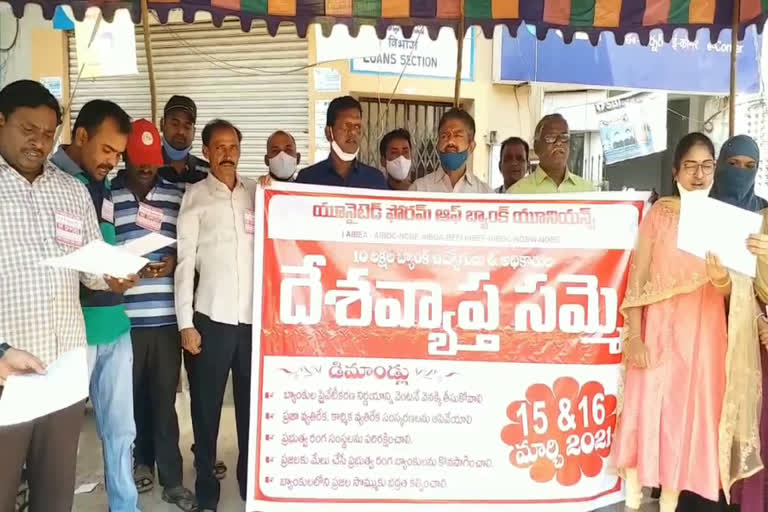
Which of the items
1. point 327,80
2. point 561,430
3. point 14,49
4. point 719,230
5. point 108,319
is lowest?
point 561,430

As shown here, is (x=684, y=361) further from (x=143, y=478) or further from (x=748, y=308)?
(x=143, y=478)

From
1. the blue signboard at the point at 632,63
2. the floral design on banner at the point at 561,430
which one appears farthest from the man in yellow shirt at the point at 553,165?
the blue signboard at the point at 632,63

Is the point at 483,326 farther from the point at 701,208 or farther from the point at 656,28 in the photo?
the point at 656,28

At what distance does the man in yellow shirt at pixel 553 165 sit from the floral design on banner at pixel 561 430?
3.26 ft

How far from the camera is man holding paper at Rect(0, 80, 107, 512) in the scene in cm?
203

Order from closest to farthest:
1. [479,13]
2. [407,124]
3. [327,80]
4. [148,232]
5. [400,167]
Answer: [148,232], [479,13], [400,167], [327,80], [407,124]

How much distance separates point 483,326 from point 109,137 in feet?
5.62

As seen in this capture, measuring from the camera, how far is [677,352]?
255 centimetres

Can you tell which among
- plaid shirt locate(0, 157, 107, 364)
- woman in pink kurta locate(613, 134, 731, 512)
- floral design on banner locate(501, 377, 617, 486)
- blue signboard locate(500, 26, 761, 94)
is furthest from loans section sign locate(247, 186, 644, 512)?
blue signboard locate(500, 26, 761, 94)

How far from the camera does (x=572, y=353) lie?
2.73 metres

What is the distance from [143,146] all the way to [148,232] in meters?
0.39

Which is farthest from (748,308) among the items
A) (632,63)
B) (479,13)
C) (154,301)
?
(632,63)

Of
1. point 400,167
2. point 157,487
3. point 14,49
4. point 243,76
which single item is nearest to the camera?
point 157,487

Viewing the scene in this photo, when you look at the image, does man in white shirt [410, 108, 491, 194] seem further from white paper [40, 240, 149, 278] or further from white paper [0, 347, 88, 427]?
white paper [0, 347, 88, 427]
